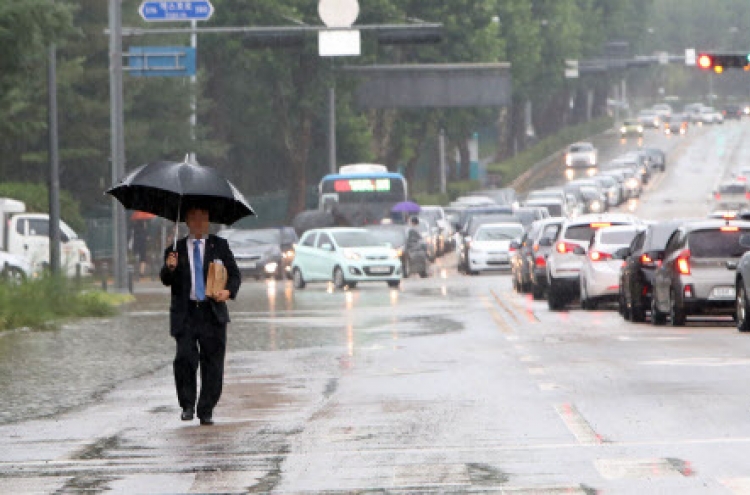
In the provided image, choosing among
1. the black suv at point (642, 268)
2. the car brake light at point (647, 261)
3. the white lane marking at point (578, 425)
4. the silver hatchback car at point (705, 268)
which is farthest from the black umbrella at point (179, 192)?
the car brake light at point (647, 261)

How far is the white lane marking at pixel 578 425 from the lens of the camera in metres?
13.9

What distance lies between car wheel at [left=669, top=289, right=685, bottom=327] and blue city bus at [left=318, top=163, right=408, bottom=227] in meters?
38.0

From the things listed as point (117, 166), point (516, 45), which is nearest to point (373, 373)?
point (117, 166)

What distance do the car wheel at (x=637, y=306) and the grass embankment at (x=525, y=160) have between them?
62624 mm

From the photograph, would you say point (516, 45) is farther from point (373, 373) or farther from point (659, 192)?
point (373, 373)

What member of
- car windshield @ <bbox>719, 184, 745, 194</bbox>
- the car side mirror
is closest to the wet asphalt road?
the car side mirror

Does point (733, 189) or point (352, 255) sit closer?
point (352, 255)

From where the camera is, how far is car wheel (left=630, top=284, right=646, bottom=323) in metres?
31.6

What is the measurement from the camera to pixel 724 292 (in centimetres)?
2905

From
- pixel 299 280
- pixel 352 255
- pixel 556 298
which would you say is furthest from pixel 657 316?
pixel 299 280

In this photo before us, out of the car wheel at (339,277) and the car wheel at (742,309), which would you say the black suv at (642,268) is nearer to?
Result: the car wheel at (742,309)

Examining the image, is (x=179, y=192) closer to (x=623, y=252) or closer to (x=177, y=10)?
(x=623, y=252)

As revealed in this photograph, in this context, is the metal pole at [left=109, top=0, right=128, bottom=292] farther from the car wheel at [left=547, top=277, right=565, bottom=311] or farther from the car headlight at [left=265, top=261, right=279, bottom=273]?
the car headlight at [left=265, top=261, right=279, bottom=273]

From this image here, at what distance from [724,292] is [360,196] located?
40.5 m
